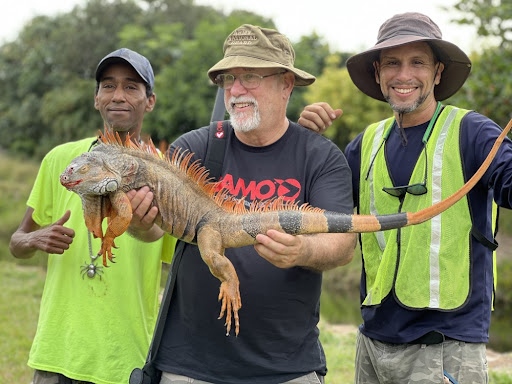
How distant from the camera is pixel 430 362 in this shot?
3811 mm

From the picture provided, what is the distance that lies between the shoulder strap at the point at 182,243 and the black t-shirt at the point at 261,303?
0.04 meters

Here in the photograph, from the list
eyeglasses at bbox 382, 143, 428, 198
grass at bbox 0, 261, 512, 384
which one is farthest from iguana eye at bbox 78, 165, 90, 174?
grass at bbox 0, 261, 512, 384


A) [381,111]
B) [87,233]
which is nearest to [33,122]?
[381,111]

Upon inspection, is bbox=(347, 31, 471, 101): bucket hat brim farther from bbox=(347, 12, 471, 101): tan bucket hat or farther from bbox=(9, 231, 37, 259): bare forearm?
bbox=(9, 231, 37, 259): bare forearm

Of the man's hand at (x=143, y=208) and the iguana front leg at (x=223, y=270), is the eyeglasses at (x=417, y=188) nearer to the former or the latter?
the iguana front leg at (x=223, y=270)

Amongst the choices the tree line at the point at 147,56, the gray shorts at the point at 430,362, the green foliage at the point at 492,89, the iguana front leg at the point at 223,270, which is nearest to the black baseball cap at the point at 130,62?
the iguana front leg at the point at 223,270

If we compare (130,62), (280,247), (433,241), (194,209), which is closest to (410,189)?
(433,241)

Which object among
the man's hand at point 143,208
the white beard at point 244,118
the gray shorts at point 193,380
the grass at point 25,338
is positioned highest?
the white beard at point 244,118

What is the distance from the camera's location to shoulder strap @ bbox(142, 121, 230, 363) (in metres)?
3.72

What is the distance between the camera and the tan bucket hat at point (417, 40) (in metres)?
4.09

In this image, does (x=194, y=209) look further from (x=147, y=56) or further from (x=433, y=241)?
(x=147, y=56)

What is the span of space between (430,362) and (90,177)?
227 centimetres

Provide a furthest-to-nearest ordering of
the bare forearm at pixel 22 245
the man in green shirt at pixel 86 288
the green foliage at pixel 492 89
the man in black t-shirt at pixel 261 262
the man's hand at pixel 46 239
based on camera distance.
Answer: the green foliage at pixel 492 89 < the bare forearm at pixel 22 245 < the man in green shirt at pixel 86 288 < the man's hand at pixel 46 239 < the man in black t-shirt at pixel 261 262

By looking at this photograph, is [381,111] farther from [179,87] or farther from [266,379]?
[266,379]
